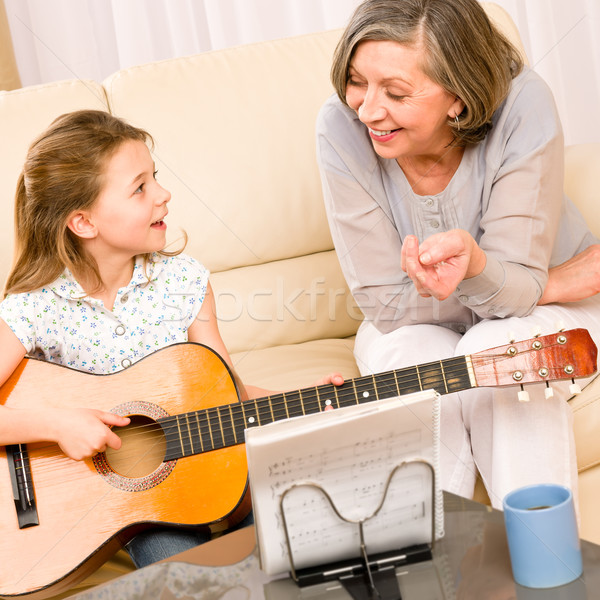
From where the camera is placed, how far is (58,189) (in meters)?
1.33

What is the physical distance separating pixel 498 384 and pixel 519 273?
0.27 m

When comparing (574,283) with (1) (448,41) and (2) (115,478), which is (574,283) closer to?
(1) (448,41)

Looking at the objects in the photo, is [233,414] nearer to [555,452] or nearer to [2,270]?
[555,452]

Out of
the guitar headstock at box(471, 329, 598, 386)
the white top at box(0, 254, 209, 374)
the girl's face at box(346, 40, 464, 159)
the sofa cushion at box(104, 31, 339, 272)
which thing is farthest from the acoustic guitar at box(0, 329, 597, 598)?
the sofa cushion at box(104, 31, 339, 272)

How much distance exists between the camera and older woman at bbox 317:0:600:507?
46.1 inches

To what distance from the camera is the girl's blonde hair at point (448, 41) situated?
1259 mm

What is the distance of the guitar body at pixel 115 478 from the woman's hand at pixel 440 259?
0.36m

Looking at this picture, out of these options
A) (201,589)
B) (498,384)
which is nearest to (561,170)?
(498,384)

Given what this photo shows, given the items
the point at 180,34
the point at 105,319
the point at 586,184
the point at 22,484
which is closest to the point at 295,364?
the point at 105,319

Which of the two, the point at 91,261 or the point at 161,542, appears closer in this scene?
the point at 161,542

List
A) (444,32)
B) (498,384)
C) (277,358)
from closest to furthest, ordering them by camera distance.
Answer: (498,384)
(444,32)
(277,358)

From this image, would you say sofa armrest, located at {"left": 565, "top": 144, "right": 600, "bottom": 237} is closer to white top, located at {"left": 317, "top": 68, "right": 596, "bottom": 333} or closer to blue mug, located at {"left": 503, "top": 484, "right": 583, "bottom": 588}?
white top, located at {"left": 317, "top": 68, "right": 596, "bottom": 333}

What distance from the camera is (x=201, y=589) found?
88 centimetres

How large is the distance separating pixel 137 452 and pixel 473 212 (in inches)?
29.2
